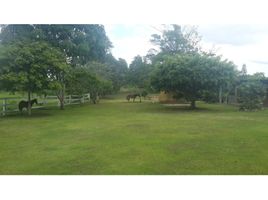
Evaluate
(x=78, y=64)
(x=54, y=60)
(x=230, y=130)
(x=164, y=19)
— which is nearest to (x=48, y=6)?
(x=164, y=19)

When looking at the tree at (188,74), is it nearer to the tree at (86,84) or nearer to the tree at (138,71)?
the tree at (86,84)

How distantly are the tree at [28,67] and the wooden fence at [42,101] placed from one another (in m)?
1.34

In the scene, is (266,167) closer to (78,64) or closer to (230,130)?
(230,130)

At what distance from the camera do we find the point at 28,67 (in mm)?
12086

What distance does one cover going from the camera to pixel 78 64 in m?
18.5

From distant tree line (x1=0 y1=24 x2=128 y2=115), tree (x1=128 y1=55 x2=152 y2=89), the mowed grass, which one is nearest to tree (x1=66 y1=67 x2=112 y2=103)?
distant tree line (x1=0 y1=24 x2=128 y2=115)

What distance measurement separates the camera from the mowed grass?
17.2 feet

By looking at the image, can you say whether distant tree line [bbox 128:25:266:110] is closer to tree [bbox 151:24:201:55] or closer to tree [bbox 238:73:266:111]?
tree [bbox 238:73:266:111]

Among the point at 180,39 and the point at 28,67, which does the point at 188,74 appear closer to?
the point at 28,67

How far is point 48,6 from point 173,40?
1965cm

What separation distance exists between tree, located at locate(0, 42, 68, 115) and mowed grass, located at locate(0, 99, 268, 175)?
7.41 feet

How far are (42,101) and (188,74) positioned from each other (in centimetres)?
757
